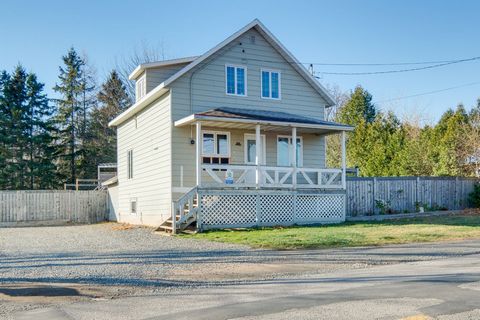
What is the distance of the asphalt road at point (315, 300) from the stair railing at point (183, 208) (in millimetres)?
8520

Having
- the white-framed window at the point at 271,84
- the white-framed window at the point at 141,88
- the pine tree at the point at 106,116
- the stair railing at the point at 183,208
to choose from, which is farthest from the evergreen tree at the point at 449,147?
the pine tree at the point at 106,116

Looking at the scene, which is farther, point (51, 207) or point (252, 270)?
point (51, 207)

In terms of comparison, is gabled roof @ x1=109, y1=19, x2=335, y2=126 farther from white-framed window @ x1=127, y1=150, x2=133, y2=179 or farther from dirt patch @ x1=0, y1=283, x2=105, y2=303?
dirt patch @ x1=0, y1=283, x2=105, y2=303

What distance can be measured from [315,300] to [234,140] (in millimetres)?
13857

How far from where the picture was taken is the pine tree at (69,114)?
41156mm

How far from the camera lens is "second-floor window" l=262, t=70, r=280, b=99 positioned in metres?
21.5

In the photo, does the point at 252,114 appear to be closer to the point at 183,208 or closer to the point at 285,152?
the point at 285,152

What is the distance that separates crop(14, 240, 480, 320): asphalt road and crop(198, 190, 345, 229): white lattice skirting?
28.7 feet

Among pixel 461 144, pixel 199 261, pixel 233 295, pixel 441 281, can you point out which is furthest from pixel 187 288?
pixel 461 144

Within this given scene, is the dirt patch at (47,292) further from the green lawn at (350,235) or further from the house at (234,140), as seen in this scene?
the house at (234,140)

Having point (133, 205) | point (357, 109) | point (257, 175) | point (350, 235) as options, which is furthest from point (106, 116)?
point (350, 235)

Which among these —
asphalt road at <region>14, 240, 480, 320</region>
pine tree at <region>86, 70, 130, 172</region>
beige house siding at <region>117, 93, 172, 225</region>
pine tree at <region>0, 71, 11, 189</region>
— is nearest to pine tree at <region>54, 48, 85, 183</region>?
pine tree at <region>86, 70, 130, 172</region>

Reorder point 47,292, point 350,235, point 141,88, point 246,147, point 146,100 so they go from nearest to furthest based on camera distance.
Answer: point 47,292 < point 350,235 < point 246,147 < point 146,100 < point 141,88

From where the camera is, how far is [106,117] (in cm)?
4412
